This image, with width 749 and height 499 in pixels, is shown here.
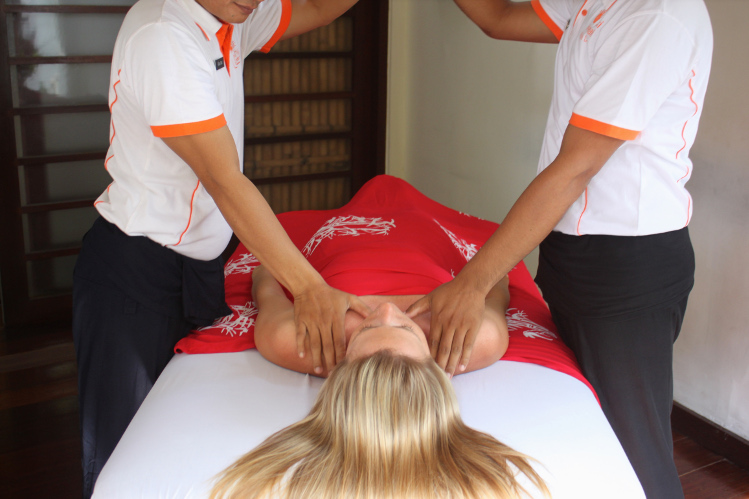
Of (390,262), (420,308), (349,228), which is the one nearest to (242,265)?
(349,228)

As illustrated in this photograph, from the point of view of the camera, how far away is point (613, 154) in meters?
1.46

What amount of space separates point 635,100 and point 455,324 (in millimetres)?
589

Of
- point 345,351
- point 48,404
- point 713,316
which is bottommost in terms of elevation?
point 48,404

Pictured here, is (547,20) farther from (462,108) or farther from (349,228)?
(462,108)

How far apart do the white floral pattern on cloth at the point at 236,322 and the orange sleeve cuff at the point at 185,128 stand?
1.93 feet

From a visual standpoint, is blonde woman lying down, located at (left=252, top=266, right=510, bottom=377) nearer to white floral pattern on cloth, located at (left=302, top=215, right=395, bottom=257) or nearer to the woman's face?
the woman's face

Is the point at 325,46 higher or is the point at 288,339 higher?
the point at 325,46

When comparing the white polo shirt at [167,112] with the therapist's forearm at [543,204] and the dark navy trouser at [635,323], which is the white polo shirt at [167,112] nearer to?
the therapist's forearm at [543,204]

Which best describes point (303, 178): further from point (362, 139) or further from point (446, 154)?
point (446, 154)

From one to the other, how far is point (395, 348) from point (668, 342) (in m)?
0.61

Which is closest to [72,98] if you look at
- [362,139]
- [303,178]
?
[303,178]

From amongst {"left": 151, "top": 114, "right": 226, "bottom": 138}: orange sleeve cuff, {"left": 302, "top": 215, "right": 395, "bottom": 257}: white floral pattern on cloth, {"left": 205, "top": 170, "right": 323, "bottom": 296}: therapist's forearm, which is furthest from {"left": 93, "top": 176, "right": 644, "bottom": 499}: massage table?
{"left": 151, "top": 114, "right": 226, "bottom": 138}: orange sleeve cuff

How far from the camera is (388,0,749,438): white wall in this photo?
227 centimetres

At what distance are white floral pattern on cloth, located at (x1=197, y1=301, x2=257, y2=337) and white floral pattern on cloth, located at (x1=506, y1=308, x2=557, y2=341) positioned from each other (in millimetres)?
694
